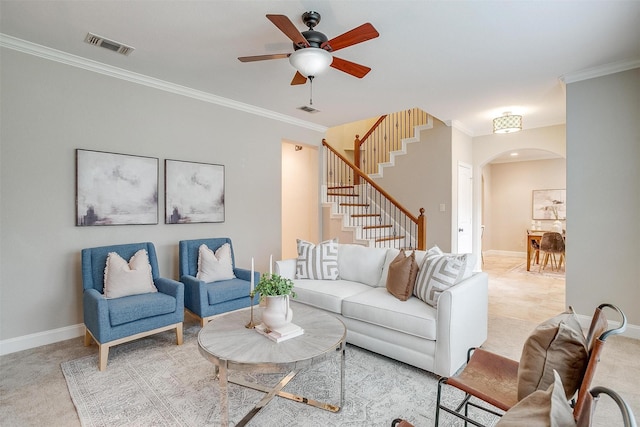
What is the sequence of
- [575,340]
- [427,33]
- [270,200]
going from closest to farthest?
1. [575,340]
2. [427,33]
3. [270,200]

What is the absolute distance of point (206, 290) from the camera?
3.23 m

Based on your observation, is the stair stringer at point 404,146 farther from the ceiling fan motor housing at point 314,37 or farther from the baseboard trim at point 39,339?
→ the baseboard trim at point 39,339

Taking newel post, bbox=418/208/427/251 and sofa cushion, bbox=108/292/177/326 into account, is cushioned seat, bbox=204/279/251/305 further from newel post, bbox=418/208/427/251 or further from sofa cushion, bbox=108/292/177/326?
newel post, bbox=418/208/427/251

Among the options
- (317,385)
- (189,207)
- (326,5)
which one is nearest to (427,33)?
(326,5)

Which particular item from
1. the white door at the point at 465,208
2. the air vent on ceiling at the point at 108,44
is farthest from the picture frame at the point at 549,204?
the air vent on ceiling at the point at 108,44

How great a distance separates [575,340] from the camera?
1.18 metres

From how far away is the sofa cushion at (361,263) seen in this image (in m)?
3.39

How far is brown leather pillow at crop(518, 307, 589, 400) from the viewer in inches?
46.1

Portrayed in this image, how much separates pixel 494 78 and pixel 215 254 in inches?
147

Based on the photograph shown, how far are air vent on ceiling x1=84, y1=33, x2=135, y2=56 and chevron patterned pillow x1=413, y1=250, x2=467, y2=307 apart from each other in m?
3.28

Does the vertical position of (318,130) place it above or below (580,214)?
above

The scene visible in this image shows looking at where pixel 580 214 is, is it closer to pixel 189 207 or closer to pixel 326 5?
pixel 326 5

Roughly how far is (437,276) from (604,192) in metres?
2.34

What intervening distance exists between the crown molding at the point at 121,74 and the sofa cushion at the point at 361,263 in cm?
242
